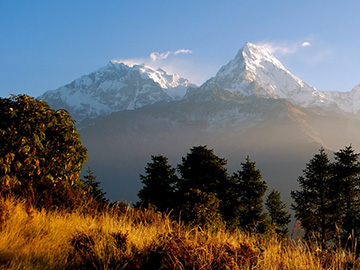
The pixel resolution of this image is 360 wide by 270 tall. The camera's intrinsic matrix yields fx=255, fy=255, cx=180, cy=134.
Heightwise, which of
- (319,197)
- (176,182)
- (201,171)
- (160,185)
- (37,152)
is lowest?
(160,185)

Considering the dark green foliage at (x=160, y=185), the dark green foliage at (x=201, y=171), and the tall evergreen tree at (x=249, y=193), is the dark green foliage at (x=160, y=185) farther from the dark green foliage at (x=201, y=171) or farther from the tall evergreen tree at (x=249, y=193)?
the tall evergreen tree at (x=249, y=193)

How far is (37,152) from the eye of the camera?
7.25m

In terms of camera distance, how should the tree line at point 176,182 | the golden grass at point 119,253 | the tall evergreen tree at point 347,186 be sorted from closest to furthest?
the golden grass at point 119,253, the tree line at point 176,182, the tall evergreen tree at point 347,186

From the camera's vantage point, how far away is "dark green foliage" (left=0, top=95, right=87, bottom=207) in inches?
264

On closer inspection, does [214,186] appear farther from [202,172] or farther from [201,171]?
[201,171]

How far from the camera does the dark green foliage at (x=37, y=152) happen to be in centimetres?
671

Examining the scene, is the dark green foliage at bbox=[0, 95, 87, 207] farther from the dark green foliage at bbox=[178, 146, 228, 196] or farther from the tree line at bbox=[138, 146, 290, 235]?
the dark green foliage at bbox=[178, 146, 228, 196]

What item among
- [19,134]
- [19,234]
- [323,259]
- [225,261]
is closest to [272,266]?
[225,261]

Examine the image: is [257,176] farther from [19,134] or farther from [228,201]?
[19,134]

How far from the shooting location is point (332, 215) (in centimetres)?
2428

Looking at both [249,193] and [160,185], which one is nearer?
[249,193]

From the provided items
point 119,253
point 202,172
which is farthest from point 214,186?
point 119,253

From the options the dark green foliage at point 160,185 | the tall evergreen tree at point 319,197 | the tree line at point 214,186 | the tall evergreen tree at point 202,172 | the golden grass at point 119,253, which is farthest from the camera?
the dark green foliage at point 160,185

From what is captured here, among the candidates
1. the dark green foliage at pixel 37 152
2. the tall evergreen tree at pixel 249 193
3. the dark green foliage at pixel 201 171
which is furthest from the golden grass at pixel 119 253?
the tall evergreen tree at pixel 249 193
